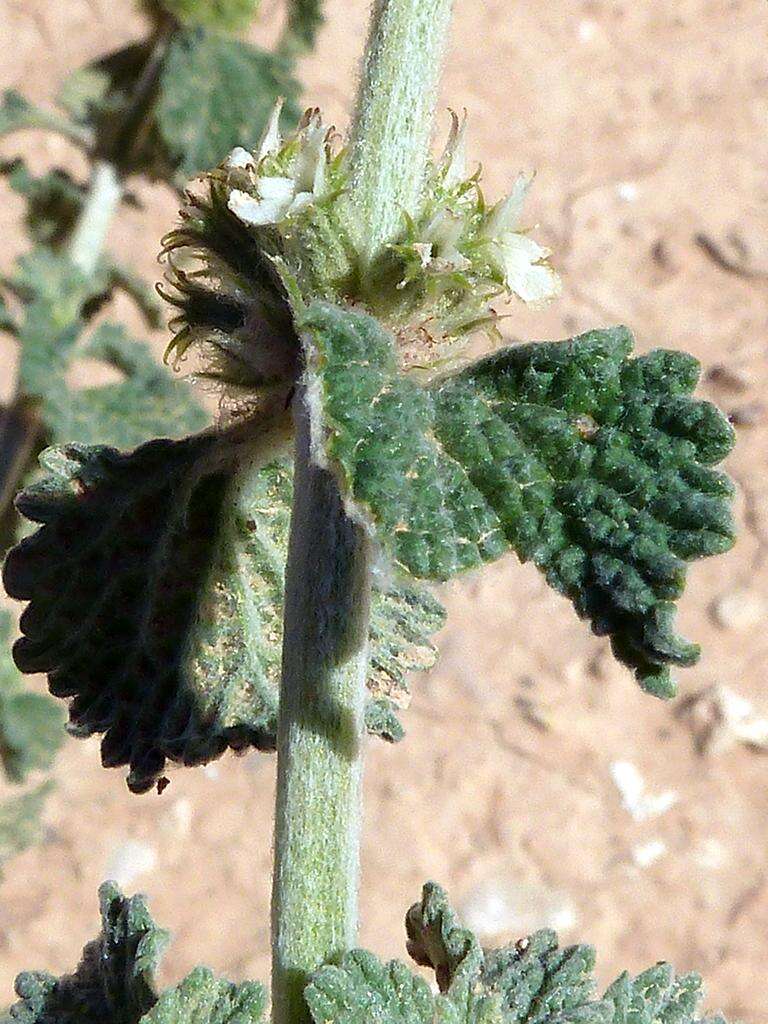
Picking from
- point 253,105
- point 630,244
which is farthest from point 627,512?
point 630,244

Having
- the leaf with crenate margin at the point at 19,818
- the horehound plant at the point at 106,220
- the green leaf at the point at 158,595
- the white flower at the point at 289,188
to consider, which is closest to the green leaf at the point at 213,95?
the horehound plant at the point at 106,220

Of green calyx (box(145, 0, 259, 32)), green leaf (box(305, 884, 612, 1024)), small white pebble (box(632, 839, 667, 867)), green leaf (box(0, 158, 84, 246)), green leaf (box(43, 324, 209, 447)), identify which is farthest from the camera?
green leaf (box(0, 158, 84, 246))

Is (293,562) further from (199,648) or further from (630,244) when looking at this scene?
(630,244)

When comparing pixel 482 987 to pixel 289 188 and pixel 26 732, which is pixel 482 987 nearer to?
pixel 289 188

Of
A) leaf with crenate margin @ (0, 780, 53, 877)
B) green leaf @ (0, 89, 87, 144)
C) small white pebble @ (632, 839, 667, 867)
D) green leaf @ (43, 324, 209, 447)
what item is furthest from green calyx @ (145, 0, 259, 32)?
small white pebble @ (632, 839, 667, 867)

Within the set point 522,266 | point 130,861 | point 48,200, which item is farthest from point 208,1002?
point 48,200

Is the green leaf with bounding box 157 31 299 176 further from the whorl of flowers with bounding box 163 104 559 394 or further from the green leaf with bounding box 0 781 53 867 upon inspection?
the whorl of flowers with bounding box 163 104 559 394
